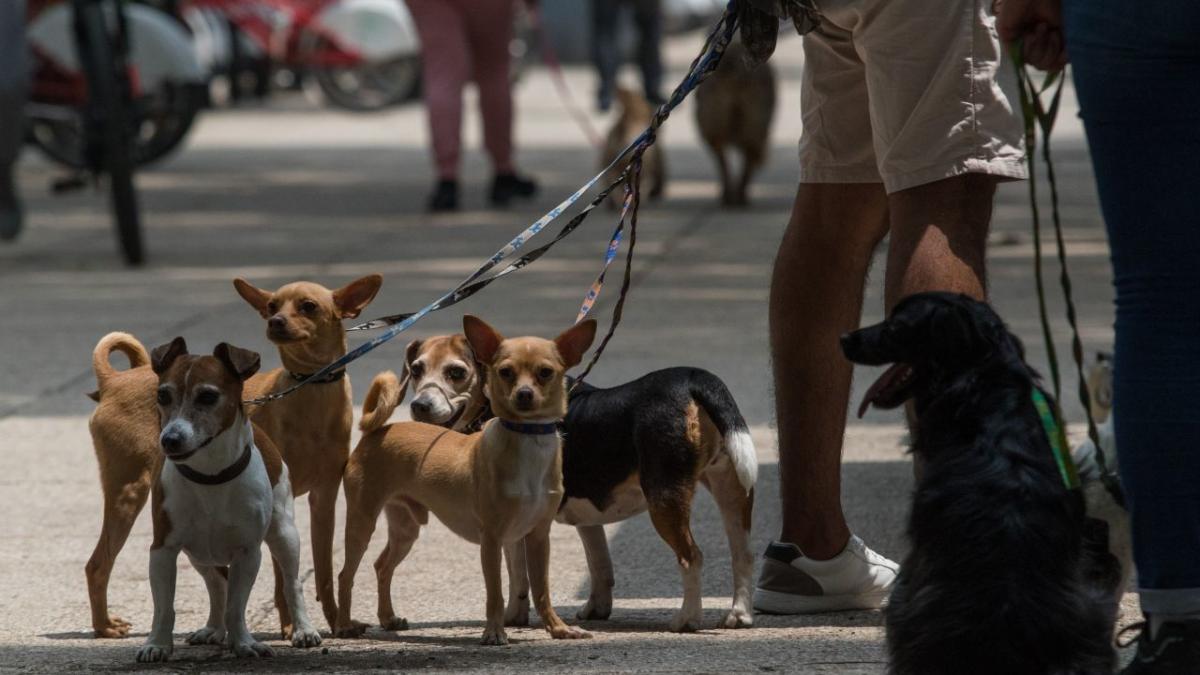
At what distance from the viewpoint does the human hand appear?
133 inches

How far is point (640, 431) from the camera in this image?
404 centimetres

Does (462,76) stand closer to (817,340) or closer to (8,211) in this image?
(8,211)

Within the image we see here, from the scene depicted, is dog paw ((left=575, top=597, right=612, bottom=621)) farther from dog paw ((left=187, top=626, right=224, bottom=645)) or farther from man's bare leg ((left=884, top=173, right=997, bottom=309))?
man's bare leg ((left=884, top=173, right=997, bottom=309))

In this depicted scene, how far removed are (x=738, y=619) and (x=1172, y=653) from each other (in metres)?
1.12

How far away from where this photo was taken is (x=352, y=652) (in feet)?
13.0

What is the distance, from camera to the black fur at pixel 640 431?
13.2 feet

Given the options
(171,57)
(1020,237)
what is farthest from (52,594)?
(171,57)

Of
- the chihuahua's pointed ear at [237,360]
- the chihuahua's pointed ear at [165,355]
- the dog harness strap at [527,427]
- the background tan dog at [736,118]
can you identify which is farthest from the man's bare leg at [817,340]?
the background tan dog at [736,118]

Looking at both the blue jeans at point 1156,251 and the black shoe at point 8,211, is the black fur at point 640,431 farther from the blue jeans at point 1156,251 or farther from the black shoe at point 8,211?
the black shoe at point 8,211

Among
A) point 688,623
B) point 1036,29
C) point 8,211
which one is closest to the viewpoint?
point 1036,29

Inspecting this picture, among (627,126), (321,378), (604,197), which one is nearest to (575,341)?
(604,197)

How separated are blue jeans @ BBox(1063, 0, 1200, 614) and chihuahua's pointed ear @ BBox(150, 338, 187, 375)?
1.74 m

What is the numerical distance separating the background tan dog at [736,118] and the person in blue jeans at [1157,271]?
939cm

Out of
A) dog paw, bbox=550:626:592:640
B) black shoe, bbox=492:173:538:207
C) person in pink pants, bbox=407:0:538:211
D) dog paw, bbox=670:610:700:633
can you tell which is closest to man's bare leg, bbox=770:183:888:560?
dog paw, bbox=670:610:700:633
